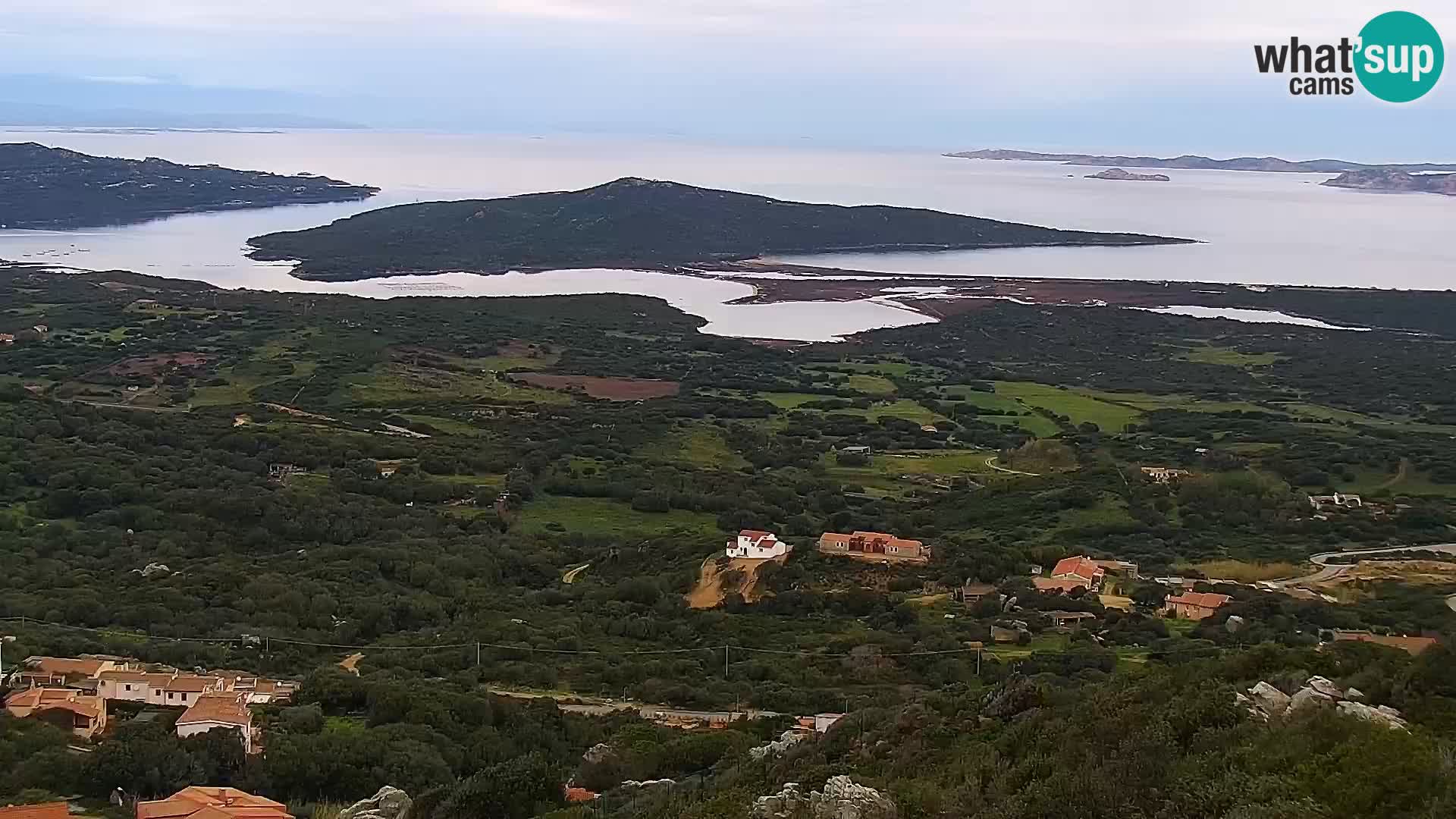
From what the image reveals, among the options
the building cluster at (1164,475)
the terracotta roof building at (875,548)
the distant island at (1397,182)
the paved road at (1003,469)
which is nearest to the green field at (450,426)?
the paved road at (1003,469)

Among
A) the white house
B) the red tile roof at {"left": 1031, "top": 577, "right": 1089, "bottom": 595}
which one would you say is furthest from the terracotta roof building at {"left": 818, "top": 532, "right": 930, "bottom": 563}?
the red tile roof at {"left": 1031, "top": 577, "right": 1089, "bottom": 595}

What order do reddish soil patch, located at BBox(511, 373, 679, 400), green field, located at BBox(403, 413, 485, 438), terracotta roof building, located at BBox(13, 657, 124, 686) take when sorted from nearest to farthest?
terracotta roof building, located at BBox(13, 657, 124, 686), green field, located at BBox(403, 413, 485, 438), reddish soil patch, located at BBox(511, 373, 679, 400)

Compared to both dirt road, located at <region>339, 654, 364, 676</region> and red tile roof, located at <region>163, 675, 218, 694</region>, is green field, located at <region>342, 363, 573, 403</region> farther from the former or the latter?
red tile roof, located at <region>163, 675, 218, 694</region>

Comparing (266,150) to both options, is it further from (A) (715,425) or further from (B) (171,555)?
(B) (171,555)

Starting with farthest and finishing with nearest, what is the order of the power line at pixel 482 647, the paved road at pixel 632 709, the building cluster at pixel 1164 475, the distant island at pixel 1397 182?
the distant island at pixel 1397 182 → the building cluster at pixel 1164 475 → the power line at pixel 482 647 → the paved road at pixel 632 709

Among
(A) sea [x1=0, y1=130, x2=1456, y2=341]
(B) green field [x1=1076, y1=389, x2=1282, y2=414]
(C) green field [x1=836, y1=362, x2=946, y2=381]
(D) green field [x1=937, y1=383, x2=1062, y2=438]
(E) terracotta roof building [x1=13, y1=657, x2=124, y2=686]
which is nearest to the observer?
(E) terracotta roof building [x1=13, y1=657, x2=124, y2=686]

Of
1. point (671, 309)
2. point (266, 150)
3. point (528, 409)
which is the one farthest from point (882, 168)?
point (528, 409)

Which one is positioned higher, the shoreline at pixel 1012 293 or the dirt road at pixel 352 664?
the shoreline at pixel 1012 293

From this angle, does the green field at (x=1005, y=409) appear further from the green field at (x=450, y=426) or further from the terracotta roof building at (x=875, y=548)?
the terracotta roof building at (x=875, y=548)
